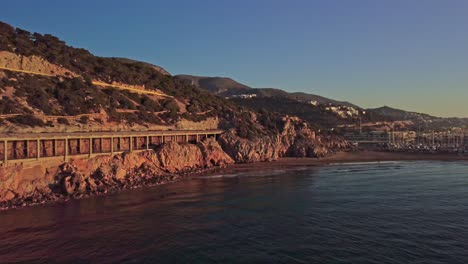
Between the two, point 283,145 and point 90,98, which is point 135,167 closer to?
point 90,98

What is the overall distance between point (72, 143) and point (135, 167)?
34.5 feet

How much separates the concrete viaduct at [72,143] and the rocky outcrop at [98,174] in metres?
1.45

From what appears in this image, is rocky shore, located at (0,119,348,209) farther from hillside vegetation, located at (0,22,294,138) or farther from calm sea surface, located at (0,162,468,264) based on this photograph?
hillside vegetation, located at (0,22,294,138)

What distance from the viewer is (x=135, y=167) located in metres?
53.3

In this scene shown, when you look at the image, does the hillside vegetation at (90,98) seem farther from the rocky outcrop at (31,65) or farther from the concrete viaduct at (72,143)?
the concrete viaduct at (72,143)

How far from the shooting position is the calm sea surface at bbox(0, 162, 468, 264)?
69.6 feet

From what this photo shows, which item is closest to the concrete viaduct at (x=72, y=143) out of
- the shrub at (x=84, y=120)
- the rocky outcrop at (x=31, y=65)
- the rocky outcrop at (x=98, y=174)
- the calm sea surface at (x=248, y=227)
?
the rocky outcrop at (x=98, y=174)

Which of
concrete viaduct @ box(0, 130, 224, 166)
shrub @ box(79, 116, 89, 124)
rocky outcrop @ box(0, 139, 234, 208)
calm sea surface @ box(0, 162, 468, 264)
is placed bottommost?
calm sea surface @ box(0, 162, 468, 264)

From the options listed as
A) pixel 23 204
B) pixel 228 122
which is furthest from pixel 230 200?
pixel 228 122

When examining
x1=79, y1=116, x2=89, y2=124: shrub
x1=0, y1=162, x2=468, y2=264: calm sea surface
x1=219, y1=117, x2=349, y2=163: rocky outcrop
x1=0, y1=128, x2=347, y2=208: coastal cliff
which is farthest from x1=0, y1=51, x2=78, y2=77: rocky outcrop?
x1=0, y1=162, x2=468, y2=264: calm sea surface

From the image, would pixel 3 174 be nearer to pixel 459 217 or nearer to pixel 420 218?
pixel 420 218

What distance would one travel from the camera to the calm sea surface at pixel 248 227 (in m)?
21.2

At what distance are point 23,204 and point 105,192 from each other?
8.99m

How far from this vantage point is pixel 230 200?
3797cm
